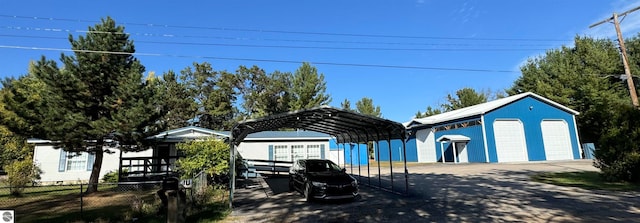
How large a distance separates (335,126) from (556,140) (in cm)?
2304

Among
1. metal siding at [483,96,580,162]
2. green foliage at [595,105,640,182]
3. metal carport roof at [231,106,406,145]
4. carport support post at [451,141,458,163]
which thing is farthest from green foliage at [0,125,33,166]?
metal siding at [483,96,580,162]

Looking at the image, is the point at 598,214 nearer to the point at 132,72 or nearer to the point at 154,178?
the point at 132,72

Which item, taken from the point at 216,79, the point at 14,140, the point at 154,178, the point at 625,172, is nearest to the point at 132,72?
the point at 154,178

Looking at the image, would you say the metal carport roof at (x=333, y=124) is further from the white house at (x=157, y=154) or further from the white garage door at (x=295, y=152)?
the white garage door at (x=295, y=152)

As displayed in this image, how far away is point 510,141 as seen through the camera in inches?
1012

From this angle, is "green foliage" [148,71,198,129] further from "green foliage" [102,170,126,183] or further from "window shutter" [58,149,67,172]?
"green foliage" [102,170,126,183]

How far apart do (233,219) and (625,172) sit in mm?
13716

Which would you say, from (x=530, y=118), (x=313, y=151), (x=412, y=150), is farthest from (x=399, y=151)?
(x=313, y=151)

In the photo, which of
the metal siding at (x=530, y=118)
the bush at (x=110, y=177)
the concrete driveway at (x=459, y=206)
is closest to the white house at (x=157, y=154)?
the bush at (x=110, y=177)

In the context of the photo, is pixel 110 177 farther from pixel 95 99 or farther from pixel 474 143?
pixel 474 143

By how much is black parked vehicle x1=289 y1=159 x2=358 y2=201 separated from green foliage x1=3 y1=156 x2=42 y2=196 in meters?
9.36

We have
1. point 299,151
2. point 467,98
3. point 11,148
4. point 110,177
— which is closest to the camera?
point 110,177

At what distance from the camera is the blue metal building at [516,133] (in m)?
25.3

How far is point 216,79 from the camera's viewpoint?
43.4 meters
